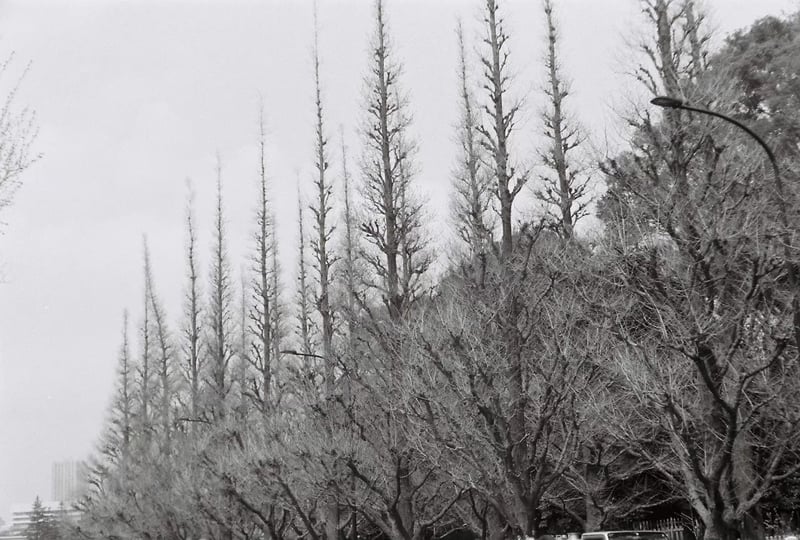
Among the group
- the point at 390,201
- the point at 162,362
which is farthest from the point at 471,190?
the point at 162,362

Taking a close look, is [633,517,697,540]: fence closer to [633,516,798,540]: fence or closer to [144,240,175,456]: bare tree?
[633,516,798,540]: fence

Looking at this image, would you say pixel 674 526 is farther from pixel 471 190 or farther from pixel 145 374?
pixel 145 374

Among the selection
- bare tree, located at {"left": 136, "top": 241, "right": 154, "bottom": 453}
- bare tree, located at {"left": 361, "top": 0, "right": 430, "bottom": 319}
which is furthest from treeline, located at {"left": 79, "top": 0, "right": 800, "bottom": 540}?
bare tree, located at {"left": 136, "top": 241, "right": 154, "bottom": 453}

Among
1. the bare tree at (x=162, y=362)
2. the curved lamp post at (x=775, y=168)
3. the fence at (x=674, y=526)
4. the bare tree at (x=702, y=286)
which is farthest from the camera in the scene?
the bare tree at (x=162, y=362)

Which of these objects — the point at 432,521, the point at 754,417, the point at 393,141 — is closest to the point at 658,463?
the point at 754,417

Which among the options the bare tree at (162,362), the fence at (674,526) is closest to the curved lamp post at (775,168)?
the fence at (674,526)

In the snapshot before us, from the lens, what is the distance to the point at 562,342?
17.9m

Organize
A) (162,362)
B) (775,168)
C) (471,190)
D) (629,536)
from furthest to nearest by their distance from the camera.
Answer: (162,362) → (471,190) → (629,536) → (775,168)

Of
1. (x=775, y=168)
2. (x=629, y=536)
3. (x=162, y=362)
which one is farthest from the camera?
(x=162, y=362)

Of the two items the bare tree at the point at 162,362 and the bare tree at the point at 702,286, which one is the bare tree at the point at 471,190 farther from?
the bare tree at the point at 162,362

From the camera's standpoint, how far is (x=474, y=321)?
55.3 feet

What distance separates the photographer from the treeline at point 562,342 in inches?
594

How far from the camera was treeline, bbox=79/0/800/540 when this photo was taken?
49.5ft

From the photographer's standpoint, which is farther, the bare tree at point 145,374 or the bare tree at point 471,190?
the bare tree at point 145,374
